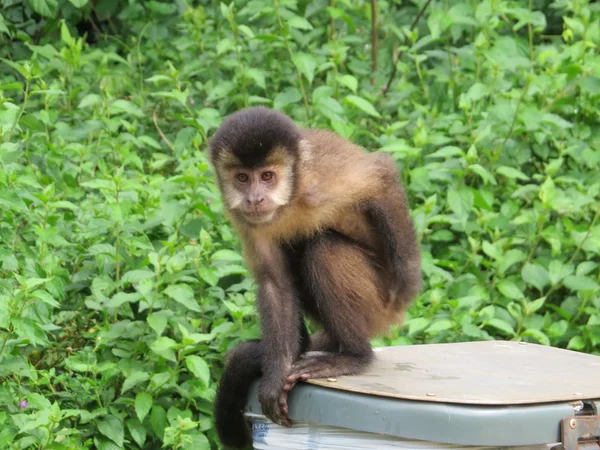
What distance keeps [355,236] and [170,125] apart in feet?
13.0

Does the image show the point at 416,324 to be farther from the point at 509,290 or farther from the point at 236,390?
the point at 236,390

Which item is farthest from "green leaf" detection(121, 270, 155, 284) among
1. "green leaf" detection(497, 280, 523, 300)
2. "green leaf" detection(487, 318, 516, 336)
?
"green leaf" detection(497, 280, 523, 300)

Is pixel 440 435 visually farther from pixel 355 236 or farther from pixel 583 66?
pixel 583 66

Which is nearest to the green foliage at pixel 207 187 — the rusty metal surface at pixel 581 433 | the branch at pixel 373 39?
the branch at pixel 373 39

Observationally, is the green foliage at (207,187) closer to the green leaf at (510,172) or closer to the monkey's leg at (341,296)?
the green leaf at (510,172)

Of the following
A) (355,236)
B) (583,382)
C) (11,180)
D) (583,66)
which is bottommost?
(583,382)

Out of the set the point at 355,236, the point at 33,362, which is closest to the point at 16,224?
the point at 33,362

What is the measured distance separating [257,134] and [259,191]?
267mm

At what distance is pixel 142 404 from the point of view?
497cm

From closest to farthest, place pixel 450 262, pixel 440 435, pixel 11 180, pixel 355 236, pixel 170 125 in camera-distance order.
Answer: pixel 440 435 → pixel 355 236 → pixel 11 180 → pixel 450 262 → pixel 170 125

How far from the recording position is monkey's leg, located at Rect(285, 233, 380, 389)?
4.22 m

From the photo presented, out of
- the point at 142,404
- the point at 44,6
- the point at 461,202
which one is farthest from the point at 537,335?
the point at 44,6

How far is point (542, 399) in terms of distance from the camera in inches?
130

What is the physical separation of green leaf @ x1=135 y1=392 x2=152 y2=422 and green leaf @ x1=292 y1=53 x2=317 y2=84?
2821 mm
